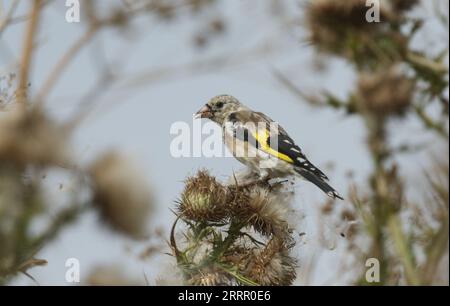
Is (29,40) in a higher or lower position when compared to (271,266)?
higher

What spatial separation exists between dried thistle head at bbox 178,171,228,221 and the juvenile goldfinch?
0.70m

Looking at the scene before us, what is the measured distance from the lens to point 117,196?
78.5 inches

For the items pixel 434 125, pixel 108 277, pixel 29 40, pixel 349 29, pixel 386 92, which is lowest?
pixel 108 277

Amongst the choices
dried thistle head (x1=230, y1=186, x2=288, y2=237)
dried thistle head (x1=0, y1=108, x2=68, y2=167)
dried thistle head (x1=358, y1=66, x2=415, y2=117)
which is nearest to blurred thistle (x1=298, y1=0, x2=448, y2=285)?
dried thistle head (x1=358, y1=66, x2=415, y2=117)

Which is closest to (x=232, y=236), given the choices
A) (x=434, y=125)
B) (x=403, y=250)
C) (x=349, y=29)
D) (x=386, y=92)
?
(x=403, y=250)

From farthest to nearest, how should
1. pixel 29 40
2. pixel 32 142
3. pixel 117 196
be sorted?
1. pixel 29 40
2. pixel 117 196
3. pixel 32 142

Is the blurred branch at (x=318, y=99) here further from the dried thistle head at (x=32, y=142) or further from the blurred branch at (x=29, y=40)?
the dried thistle head at (x=32, y=142)

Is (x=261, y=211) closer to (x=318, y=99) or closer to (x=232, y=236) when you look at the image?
(x=232, y=236)

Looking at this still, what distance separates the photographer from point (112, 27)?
7.60m

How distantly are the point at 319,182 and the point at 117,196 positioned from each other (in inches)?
63.9

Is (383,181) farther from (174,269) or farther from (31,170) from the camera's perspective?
(31,170)

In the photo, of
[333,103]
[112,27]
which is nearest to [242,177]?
[333,103]

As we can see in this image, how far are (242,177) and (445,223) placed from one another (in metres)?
2.23

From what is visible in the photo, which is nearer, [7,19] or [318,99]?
[7,19]
